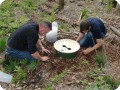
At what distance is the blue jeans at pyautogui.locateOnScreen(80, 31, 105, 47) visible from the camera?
639 centimetres

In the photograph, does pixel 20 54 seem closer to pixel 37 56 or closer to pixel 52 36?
pixel 37 56

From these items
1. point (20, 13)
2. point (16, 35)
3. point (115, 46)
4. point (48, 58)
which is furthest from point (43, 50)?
point (20, 13)

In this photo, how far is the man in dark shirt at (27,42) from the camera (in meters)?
5.74

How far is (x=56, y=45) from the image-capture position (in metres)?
6.48

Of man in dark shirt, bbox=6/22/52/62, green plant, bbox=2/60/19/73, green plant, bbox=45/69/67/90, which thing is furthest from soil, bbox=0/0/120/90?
green plant, bbox=2/60/19/73

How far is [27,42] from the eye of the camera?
5902mm

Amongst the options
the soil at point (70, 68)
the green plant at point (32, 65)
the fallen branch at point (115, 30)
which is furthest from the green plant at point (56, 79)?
the fallen branch at point (115, 30)

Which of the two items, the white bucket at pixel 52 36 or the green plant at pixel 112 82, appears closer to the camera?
the green plant at pixel 112 82

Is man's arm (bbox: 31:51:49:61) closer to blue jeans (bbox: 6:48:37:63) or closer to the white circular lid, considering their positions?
blue jeans (bbox: 6:48:37:63)

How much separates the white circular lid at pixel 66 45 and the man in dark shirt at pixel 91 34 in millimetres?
163

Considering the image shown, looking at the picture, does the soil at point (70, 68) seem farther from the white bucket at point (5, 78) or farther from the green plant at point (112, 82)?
the green plant at point (112, 82)

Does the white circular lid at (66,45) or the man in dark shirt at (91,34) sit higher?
the man in dark shirt at (91,34)

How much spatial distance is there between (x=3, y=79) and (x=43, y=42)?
4.22ft

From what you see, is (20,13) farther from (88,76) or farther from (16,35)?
(88,76)
